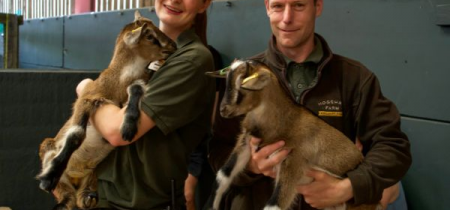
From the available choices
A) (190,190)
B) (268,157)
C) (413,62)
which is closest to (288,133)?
(268,157)

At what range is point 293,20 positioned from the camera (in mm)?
1658

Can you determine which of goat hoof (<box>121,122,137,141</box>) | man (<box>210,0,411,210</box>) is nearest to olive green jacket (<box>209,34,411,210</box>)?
man (<box>210,0,411,210</box>)

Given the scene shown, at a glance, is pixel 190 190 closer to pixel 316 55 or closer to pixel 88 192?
pixel 88 192

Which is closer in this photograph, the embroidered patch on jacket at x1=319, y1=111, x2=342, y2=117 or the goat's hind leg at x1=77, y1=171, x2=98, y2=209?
the embroidered patch on jacket at x1=319, y1=111, x2=342, y2=117

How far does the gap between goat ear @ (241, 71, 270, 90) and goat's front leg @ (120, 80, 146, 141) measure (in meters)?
0.50

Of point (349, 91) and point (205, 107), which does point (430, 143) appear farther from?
point (205, 107)

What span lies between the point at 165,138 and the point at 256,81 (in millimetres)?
532

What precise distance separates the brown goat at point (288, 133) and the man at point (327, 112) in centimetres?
4

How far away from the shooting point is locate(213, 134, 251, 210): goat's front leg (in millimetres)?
1755

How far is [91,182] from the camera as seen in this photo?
2.15 meters

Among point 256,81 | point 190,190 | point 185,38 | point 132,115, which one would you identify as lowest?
point 190,190

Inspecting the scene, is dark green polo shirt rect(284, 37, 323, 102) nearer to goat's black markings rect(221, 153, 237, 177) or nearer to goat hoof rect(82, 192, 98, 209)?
goat's black markings rect(221, 153, 237, 177)

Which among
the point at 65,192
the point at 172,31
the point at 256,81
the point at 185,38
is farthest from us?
the point at 65,192

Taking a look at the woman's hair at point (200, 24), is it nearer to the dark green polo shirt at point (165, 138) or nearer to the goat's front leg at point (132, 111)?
the dark green polo shirt at point (165, 138)
